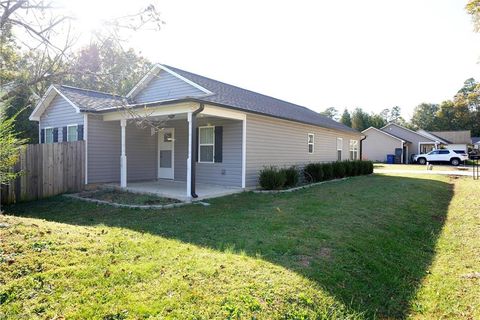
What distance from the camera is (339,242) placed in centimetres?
555

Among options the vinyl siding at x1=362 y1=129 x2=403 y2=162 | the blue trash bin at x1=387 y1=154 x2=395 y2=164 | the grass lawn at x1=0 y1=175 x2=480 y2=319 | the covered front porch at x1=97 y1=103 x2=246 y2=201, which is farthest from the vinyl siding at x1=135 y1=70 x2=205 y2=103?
the blue trash bin at x1=387 y1=154 x2=395 y2=164

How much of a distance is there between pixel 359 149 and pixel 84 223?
20.5 m

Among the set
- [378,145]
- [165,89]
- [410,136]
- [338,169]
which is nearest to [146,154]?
[165,89]

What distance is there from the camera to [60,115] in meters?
13.4

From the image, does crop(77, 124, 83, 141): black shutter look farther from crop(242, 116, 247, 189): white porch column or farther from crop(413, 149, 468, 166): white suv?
crop(413, 149, 468, 166): white suv

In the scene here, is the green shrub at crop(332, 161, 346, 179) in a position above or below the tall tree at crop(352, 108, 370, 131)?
below

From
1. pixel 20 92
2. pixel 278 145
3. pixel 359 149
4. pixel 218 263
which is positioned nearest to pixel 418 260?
pixel 218 263

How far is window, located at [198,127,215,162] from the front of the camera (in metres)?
12.4

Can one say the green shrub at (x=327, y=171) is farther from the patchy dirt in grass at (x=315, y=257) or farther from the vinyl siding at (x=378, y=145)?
the vinyl siding at (x=378, y=145)

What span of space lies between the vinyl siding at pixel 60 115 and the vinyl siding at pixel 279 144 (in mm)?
6534

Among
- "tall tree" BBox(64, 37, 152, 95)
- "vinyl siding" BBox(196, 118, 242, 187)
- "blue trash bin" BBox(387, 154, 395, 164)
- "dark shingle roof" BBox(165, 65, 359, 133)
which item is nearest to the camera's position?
"tall tree" BBox(64, 37, 152, 95)

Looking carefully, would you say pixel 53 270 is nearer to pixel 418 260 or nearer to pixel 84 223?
pixel 84 223

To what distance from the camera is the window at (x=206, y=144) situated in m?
12.4

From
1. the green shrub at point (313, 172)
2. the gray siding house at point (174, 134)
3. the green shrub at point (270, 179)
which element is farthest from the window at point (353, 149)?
the green shrub at point (270, 179)
